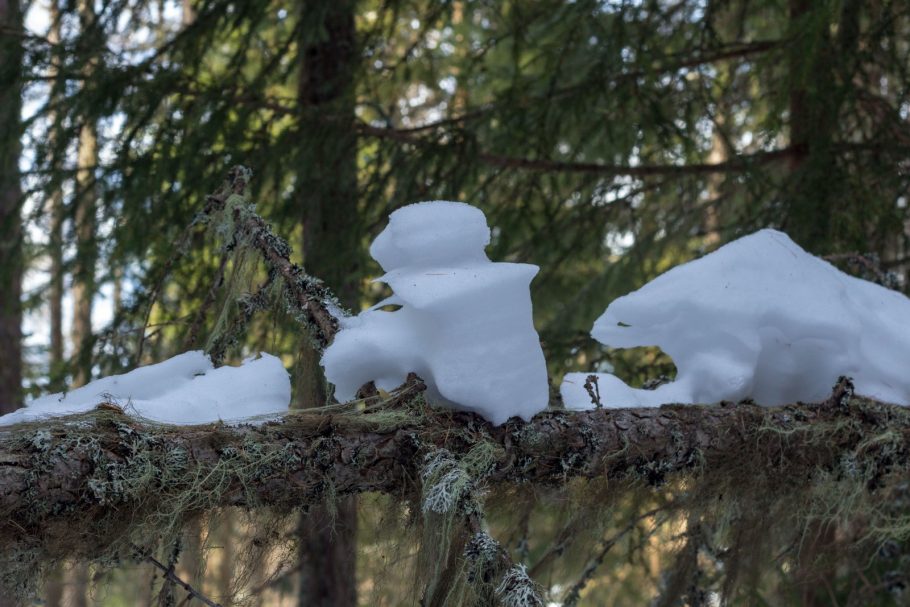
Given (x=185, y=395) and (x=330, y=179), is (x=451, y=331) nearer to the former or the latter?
(x=185, y=395)

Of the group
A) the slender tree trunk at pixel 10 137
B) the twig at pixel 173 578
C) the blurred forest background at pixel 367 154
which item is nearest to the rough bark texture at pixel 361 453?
the twig at pixel 173 578

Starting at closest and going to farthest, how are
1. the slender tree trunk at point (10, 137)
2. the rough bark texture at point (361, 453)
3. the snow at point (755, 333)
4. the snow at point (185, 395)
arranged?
the rough bark texture at point (361, 453)
the snow at point (185, 395)
the snow at point (755, 333)
the slender tree trunk at point (10, 137)

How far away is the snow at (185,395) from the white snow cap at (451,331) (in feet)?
0.50

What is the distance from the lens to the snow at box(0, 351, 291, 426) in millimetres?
1804

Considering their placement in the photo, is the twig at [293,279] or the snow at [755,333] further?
the snow at [755,333]

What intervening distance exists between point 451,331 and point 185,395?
0.58 metres

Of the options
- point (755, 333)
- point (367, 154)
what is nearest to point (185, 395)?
point (755, 333)

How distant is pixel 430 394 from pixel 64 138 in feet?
9.69

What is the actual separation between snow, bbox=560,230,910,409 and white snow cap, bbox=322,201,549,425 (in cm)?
48

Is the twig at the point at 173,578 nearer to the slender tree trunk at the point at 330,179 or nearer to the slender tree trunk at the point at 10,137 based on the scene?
the slender tree trunk at the point at 330,179

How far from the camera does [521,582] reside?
154 cm

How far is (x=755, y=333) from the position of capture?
2414mm

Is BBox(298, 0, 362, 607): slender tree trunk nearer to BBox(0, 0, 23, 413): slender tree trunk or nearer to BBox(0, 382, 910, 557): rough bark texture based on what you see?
BBox(0, 0, 23, 413): slender tree trunk

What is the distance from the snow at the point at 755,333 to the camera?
2.38m
